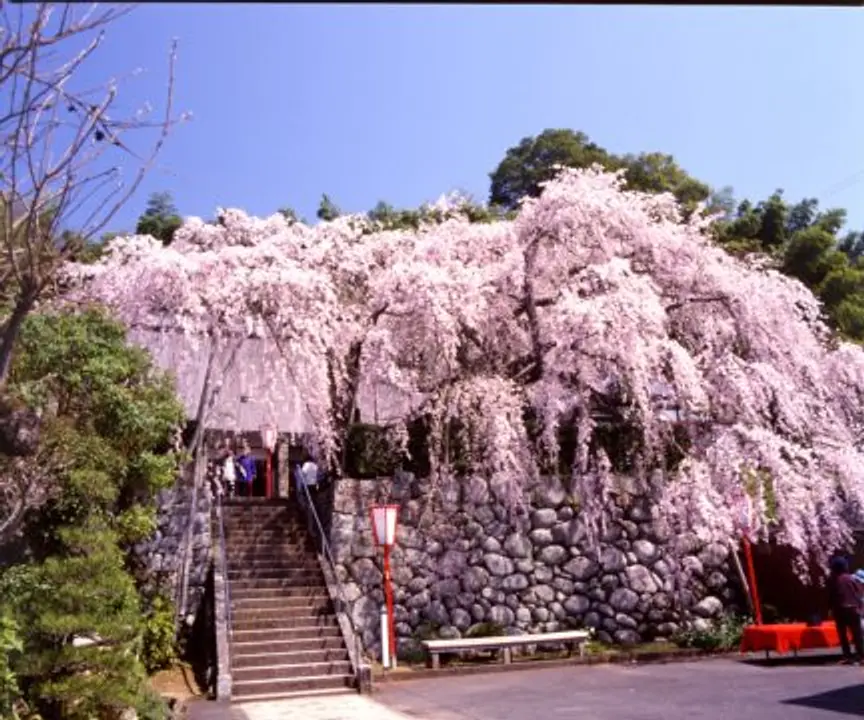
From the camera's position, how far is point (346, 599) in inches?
533

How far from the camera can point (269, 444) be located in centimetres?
1811

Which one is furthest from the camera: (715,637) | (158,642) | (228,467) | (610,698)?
(228,467)

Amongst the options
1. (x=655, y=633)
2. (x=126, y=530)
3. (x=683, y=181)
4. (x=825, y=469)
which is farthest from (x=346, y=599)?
(x=683, y=181)

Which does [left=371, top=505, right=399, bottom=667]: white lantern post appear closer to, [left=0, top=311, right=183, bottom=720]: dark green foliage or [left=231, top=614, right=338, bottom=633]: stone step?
[left=231, top=614, right=338, bottom=633]: stone step

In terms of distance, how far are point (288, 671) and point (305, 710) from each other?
5.38ft

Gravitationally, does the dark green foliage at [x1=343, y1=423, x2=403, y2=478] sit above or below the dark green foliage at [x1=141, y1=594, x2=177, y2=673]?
above

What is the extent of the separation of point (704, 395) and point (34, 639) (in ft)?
36.4

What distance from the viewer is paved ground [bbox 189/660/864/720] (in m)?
8.60

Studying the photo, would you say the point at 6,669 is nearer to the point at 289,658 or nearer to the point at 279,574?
the point at 289,658

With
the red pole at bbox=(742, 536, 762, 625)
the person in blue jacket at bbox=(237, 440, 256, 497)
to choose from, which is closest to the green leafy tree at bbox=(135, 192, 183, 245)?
the person in blue jacket at bbox=(237, 440, 256, 497)

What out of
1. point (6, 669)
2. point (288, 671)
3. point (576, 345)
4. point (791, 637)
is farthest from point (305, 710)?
point (576, 345)

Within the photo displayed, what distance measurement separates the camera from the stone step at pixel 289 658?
1183cm

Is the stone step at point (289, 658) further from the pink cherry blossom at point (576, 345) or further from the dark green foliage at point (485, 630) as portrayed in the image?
the pink cherry blossom at point (576, 345)

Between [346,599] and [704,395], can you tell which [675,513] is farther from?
[346,599]
